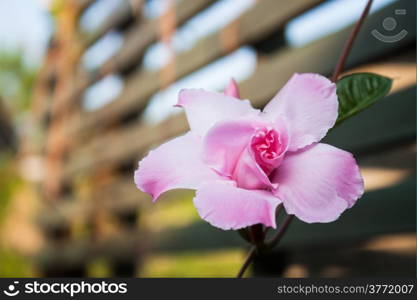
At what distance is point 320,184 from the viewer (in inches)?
8.3

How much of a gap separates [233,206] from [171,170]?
4 cm

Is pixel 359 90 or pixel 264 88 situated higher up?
pixel 264 88

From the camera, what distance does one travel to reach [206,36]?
40.6 inches

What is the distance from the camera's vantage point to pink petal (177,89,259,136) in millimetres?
244

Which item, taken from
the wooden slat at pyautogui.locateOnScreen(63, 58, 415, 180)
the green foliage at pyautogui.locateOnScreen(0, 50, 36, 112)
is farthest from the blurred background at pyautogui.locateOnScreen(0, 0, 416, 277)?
the green foliage at pyautogui.locateOnScreen(0, 50, 36, 112)

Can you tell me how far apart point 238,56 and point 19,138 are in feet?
5.85

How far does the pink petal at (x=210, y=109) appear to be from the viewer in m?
0.24

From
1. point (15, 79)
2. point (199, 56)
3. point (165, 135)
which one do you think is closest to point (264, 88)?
point (199, 56)

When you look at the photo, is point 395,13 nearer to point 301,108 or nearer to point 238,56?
point 301,108

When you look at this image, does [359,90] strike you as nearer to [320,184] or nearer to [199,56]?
[320,184]

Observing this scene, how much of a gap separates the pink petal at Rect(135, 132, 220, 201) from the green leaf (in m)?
0.09

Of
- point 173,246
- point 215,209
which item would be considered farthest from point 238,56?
point 215,209

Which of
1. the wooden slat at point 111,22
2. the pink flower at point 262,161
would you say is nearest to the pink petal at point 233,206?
the pink flower at point 262,161

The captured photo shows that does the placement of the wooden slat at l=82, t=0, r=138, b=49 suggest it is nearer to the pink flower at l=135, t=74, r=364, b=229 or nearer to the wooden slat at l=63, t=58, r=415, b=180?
the wooden slat at l=63, t=58, r=415, b=180
